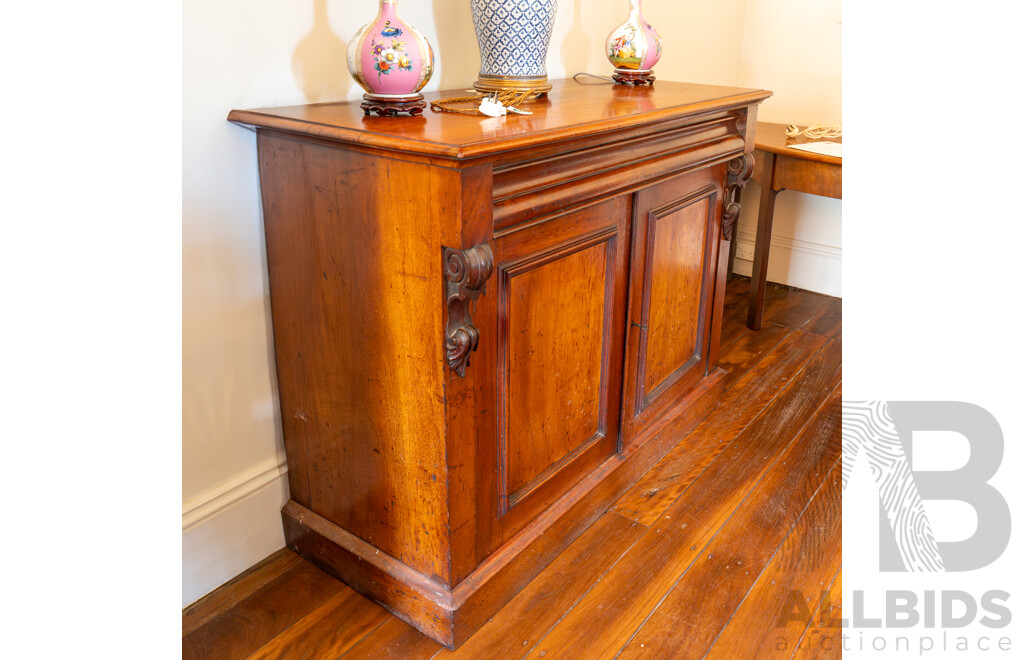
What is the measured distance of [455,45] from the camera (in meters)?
1.82

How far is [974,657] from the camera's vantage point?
1206 millimetres

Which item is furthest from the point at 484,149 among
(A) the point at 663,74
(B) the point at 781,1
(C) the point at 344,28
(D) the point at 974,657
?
(B) the point at 781,1

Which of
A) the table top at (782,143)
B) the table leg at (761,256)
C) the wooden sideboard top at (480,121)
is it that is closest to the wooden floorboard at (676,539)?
the table leg at (761,256)

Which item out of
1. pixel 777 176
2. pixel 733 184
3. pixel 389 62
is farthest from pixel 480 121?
pixel 777 176

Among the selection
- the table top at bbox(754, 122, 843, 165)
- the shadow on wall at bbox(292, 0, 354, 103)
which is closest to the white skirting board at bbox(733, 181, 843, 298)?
the table top at bbox(754, 122, 843, 165)

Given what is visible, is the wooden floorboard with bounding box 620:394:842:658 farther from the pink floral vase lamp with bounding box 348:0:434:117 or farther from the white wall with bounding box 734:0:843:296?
the white wall with bounding box 734:0:843:296

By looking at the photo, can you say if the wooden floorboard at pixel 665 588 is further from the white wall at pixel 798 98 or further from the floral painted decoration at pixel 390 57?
the white wall at pixel 798 98

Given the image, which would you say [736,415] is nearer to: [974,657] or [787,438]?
[787,438]

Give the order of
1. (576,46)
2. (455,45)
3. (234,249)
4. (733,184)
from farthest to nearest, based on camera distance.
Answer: (576,46) < (733,184) < (455,45) < (234,249)

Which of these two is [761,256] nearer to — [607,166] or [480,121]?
[607,166]

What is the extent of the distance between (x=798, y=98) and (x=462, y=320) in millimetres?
2568

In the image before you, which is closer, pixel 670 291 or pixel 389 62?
pixel 389 62
